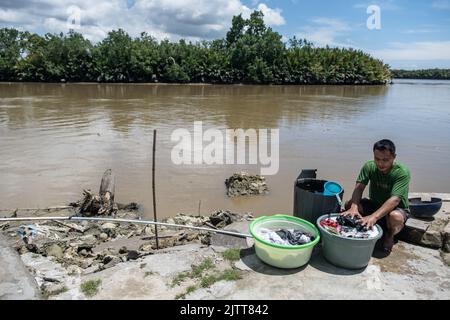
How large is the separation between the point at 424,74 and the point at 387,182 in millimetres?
99330

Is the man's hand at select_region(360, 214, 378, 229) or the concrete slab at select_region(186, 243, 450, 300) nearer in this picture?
the concrete slab at select_region(186, 243, 450, 300)

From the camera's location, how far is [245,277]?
3037 mm

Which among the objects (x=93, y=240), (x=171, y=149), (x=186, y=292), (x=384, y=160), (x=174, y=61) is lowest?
(x=93, y=240)

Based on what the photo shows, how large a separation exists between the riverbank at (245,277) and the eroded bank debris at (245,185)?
3442 mm

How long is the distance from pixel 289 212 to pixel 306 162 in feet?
10.7

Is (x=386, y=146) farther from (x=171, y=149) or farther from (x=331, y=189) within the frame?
(x=171, y=149)

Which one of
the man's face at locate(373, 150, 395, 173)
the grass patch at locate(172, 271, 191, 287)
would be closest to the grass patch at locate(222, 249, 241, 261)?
the grass patch at locate(172, 271, 191, 287)

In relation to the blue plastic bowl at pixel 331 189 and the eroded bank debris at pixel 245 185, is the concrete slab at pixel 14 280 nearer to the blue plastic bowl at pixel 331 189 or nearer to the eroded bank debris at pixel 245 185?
the blue plastic bowl at pixel 331 189

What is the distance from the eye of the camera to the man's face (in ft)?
10.9

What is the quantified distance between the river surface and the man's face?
123 inches

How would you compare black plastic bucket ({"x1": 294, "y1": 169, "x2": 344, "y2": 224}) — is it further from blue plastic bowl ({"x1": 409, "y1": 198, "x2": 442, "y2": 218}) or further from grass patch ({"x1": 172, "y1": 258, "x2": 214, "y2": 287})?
grass patch ({"x1": 172, "y1": 258, "x2": 214, "y2": 287})

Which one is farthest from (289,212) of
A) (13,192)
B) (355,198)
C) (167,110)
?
(167,110)

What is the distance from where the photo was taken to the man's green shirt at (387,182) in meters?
3.39

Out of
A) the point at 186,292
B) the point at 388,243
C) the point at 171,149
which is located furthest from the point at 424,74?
the point at 186,292
